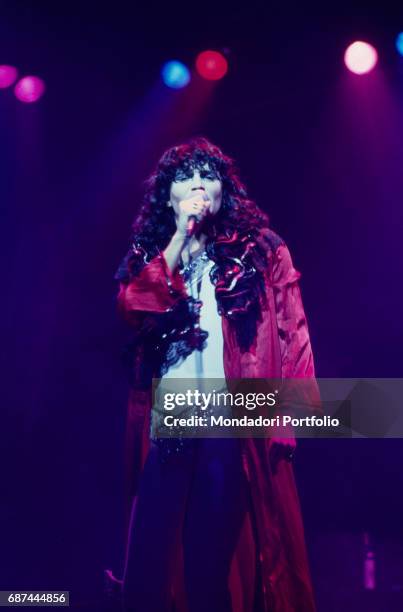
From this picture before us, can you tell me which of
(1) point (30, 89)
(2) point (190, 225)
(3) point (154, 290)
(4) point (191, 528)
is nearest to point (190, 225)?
(2) point (190, 225)

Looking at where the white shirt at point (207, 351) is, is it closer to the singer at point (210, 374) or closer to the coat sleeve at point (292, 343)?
the singer at point (210, 374)

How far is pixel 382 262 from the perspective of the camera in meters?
2.69

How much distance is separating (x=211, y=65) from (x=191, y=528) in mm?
2007

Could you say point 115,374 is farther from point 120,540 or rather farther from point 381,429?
point 381,429

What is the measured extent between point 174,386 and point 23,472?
95 centimetres

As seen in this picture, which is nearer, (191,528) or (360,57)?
(191,528)

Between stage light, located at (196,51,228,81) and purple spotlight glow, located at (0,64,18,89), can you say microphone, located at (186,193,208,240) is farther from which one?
purple spotlight glow, located at (0,64,18,89)

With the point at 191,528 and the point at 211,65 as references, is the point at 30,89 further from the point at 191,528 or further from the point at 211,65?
the point at 191,528

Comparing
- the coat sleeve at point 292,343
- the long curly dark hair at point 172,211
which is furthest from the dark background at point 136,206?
the coat sleeve at point 292,343

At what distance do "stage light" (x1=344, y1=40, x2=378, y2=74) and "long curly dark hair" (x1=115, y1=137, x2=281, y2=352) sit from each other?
36.5 inches

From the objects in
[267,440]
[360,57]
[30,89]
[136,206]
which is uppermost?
[360,57]

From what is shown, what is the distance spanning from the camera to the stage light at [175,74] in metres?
2.87

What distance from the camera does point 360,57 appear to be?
9.21ft

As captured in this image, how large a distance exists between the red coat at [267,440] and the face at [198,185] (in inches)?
11.3
